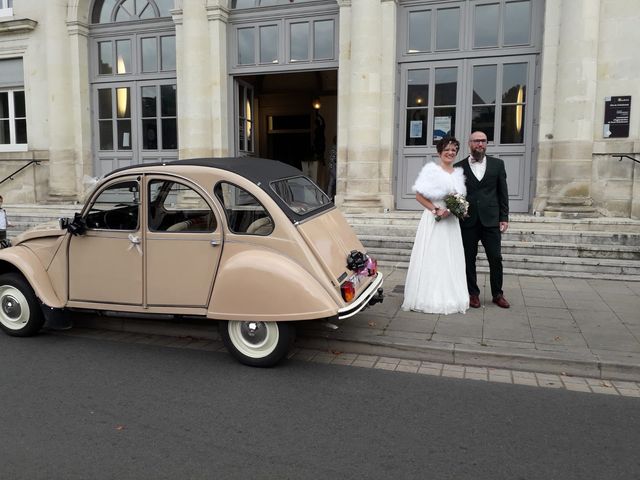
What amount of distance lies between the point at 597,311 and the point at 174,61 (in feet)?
33.7

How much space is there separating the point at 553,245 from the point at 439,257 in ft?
10.8

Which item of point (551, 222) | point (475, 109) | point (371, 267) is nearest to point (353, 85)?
point (475, 109)

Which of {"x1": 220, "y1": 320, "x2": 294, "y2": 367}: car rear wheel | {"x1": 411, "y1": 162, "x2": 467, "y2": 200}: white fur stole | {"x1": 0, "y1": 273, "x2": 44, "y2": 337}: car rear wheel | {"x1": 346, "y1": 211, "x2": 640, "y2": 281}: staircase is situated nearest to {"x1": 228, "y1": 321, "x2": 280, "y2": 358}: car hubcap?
{"x1": 220, "y1": 320, "x2": 294, "y2": 367}: car rear wheel

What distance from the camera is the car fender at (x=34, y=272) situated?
5.39 meters

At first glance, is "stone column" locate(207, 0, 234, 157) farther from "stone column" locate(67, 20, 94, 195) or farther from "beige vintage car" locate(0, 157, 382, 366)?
"beige vintage car" locate(0, 157, 382, 366)

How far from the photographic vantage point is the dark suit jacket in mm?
6305

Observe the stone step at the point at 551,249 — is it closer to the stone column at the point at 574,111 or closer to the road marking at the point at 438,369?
the stone column at the point at 574,111

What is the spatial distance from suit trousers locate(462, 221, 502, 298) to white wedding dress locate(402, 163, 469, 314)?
31cm

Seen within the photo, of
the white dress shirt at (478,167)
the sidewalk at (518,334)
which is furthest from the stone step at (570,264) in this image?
the white dress shirt at (478,167)

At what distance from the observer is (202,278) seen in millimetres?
4875

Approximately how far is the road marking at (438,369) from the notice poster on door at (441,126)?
6.52m

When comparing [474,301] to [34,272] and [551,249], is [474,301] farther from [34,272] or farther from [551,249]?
[34,272]

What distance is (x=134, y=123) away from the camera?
42.7ft

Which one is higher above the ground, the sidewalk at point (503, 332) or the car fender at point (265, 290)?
the car fender at point (265, 290)
